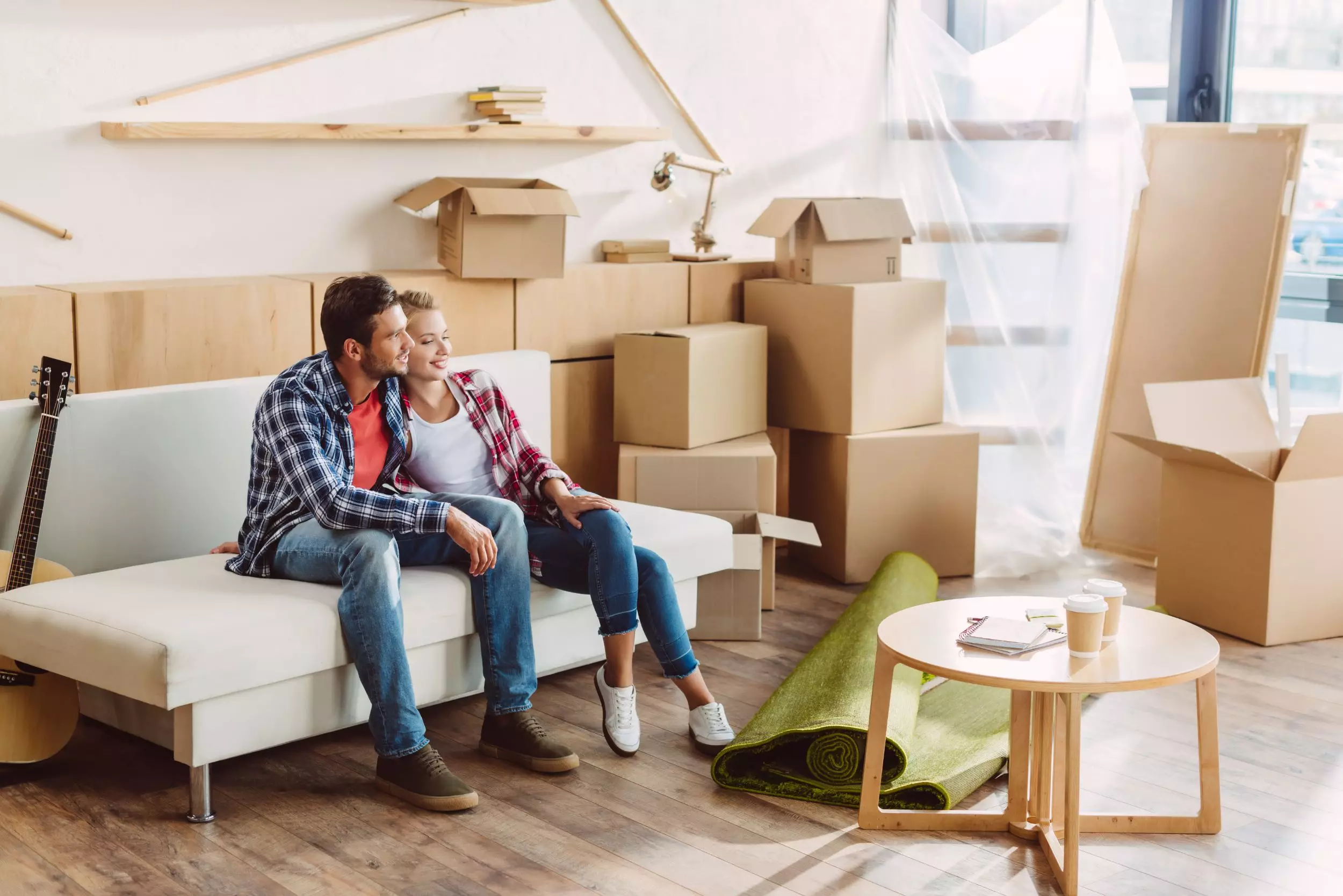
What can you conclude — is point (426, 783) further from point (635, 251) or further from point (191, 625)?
point (635, 251)

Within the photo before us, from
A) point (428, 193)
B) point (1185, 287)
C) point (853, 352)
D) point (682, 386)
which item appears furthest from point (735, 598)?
point (1185, 287)

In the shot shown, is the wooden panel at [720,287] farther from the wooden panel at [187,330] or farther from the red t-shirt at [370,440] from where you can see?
the red t-shirt at [370,440]

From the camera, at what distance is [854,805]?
267cm

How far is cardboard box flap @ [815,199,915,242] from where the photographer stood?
13.8 feet

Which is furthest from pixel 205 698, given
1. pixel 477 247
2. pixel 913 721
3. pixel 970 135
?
pixel 970 135

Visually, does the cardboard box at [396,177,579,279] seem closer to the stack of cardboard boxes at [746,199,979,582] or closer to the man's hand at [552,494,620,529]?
the stack of cardboard boxes at [746,199,979,582]

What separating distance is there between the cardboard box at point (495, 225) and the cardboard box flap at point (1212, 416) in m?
1.69

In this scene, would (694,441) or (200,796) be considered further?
(694,441)

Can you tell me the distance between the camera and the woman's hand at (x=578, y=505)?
9.77 ft

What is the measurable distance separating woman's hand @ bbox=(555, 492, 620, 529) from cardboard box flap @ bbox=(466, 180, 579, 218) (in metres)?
1.03

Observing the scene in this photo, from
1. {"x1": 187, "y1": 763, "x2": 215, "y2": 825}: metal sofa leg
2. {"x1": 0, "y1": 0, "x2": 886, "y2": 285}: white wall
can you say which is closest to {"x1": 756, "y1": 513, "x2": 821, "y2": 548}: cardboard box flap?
{"x1": 0, "y1": 0, "x2": 886, "y2": 285}: white wall

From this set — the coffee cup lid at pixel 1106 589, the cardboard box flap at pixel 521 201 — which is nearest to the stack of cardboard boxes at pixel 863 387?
the cardboard box flap at pixel 521 201

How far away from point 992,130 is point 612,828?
2.92 m

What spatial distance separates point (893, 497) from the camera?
14.1 feet
